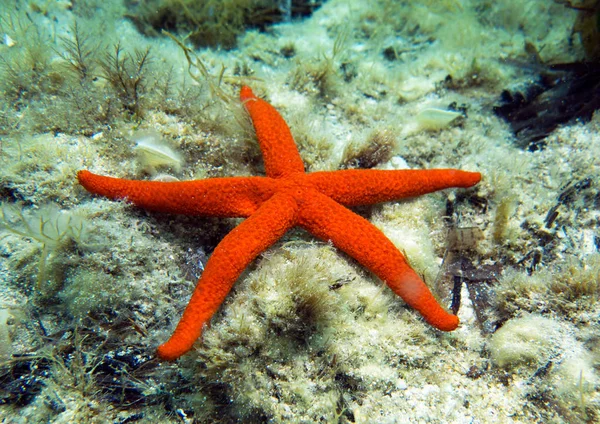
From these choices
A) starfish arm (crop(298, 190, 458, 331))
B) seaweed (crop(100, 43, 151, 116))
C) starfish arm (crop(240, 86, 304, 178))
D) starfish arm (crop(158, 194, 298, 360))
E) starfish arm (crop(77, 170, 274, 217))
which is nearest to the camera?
starfish arm (crop(158, 194, 298, 360))


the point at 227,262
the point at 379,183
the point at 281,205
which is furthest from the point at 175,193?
the point at 379,183

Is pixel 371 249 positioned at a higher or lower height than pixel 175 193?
lower

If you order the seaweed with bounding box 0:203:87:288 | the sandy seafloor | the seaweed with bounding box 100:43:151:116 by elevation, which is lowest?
the sandy seafloor

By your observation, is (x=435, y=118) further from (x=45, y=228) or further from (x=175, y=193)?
(x=45, y=228)

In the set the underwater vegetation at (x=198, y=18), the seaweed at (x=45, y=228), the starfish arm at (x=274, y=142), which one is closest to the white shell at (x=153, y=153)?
the seaweed at (x=45, y=228)

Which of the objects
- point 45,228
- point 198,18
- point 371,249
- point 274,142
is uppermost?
point 198,18

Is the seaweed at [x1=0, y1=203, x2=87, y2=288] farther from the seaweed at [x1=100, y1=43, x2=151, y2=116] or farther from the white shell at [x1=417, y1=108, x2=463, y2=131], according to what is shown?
the white shell at [x1=417, y1=108, x2=463, y2=131]

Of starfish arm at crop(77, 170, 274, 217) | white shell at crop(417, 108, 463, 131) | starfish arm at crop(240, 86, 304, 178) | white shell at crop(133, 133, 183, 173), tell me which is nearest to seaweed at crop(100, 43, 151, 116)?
white shell at crop(133, 133, 183, 173)

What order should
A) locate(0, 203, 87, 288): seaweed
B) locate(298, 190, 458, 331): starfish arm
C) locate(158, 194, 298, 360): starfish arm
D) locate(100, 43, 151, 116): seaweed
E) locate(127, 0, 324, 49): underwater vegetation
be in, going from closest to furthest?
locate(158, 194, 298, 360): starfish arm < locate(0, 203, 87, 288): seaweed < locate(298, 190, 458, 331): starfish arm < locate(100, 43, 151, 116): seaweed < locate(127, 0, 324, 49): underwater vegetation

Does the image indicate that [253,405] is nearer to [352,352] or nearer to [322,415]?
[322,415]
